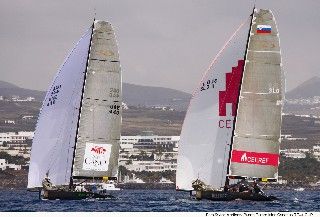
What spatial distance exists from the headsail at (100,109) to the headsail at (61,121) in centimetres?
42

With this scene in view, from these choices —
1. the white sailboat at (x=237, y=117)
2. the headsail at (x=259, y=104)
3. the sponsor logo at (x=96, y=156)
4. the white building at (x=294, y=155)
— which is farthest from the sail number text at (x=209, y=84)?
the white building at (x=294, y=155)

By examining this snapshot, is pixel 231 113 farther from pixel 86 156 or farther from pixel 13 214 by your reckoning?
pixel 13 214

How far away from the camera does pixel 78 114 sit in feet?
159

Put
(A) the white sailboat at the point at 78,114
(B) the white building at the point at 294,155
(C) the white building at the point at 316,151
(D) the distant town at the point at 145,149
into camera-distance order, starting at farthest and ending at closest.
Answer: (C) the white building at the point at 316,151 → (B) the white building at the point at 294,155 → (D) the distant town at the point at 145,149 → (A) the white sailboat at the point at 78,114

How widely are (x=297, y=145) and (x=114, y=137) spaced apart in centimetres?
12907

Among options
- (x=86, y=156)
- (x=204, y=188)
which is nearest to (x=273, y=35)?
(x=204, y=188)

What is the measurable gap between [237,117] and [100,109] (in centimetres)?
733

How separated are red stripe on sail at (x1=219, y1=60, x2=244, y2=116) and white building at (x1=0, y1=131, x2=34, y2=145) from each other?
100021 mm

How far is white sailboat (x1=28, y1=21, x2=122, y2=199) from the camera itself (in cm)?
4831

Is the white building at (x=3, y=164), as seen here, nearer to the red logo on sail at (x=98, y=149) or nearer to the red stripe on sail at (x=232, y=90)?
the red logo on sail at (x=98, y=149)

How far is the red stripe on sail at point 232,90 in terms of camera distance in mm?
48188

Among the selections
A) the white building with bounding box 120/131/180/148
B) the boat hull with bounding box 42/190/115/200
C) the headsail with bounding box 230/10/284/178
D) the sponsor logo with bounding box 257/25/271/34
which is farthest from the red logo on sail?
the white building with bounding box 120/131/180/148

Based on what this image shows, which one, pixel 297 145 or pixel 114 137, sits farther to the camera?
pixel 297 145

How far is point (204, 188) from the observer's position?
48219 millimetres
